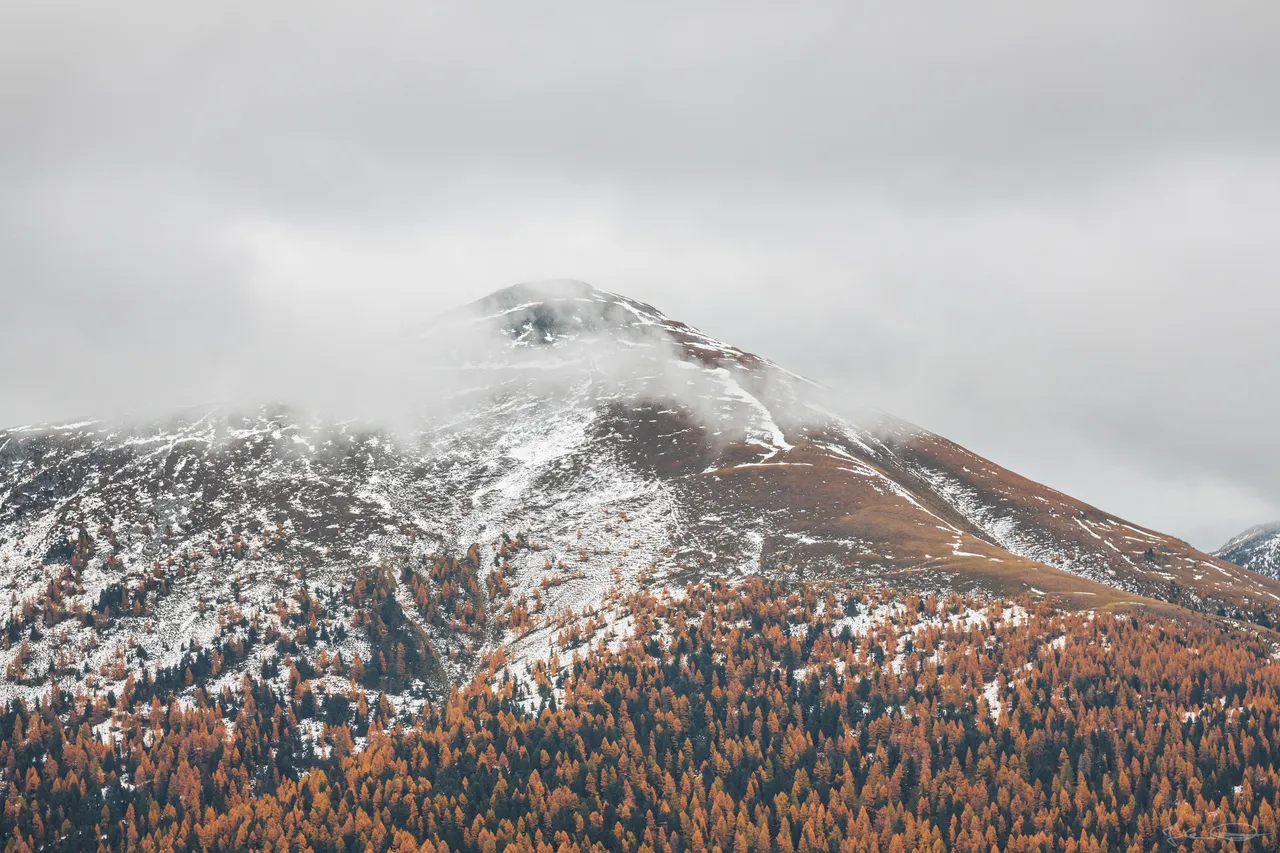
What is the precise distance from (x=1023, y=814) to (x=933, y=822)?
16401mm

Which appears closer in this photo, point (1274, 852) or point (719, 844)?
point (1274, 852)

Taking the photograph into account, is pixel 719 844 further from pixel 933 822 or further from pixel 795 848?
pixel 933 822

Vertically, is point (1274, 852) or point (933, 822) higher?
point (1274, 852)

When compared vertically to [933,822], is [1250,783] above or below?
above

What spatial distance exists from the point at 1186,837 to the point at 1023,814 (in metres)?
27.2

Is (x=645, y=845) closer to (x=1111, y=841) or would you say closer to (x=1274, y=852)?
(x=1111, y=841)

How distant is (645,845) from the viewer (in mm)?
198625

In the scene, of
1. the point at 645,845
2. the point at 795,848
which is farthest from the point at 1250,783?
the point at 645,845

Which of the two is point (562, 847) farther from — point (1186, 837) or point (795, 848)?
point (1186, 837)

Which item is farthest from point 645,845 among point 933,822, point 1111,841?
point 1111,841

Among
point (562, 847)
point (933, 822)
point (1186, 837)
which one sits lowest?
point (562, 847)

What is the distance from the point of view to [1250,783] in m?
196

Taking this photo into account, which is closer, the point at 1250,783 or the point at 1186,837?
the point at 1186,837

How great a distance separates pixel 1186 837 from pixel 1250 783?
24.8m
